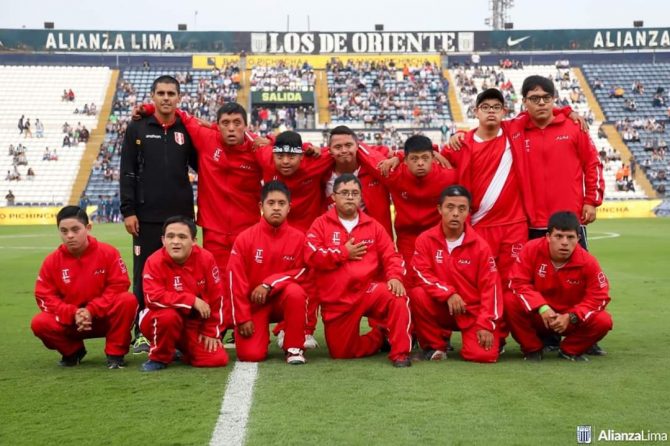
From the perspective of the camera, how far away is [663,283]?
41.1 ft

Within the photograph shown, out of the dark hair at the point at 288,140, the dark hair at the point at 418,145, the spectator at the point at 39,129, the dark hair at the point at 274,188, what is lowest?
the dark hair at the point at 274,188

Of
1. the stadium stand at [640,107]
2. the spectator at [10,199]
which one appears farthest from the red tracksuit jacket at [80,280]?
the stadium stand at [640,107]

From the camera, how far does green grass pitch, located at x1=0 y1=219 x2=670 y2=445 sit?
4.42 metres

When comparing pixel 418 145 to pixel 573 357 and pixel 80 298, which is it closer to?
pixel 573 357

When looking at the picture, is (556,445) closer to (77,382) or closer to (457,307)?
(457,307)

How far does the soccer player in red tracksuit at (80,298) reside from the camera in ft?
21.3

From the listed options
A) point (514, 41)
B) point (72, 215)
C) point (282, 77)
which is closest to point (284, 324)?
point (72, 215)

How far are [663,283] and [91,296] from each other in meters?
8.83

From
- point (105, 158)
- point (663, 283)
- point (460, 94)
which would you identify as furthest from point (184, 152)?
point (460, 94)

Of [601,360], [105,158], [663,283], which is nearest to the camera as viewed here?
[601,360]

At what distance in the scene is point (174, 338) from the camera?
21.3 ft

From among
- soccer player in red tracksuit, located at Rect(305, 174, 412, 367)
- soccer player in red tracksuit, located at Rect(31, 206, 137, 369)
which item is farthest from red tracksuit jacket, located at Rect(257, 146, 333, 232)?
soccer player in red tracksuit, located at Rect(31, 206, 137, 369)

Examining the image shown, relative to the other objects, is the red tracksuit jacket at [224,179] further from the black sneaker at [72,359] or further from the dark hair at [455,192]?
the dark hair at [455,192]

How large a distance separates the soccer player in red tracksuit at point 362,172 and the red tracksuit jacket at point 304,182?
99mm
